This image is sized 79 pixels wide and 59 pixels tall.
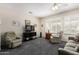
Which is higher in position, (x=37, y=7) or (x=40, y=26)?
(x=37, y=7)

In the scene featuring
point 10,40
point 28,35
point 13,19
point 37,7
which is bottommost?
point 10,40

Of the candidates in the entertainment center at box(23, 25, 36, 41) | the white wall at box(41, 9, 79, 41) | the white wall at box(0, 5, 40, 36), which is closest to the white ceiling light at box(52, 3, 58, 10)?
the white wall at box(41, 9, 79, 41)

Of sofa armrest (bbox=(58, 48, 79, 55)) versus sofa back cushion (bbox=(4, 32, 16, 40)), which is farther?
sofa back cushion (bbox=(4, 32, 16, 40))

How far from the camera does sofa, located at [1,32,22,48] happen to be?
2543 millimetres

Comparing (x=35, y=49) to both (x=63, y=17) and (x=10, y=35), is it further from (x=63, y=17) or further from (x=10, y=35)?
(x=63, y=17)

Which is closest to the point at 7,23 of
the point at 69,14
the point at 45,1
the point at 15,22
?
the point at 15,22

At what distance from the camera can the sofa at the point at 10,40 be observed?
2543 mm

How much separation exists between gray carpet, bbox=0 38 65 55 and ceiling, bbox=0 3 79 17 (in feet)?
2.55

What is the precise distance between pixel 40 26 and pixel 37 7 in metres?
0.50

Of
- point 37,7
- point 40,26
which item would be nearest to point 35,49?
point 40,26

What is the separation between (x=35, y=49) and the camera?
2.63 m

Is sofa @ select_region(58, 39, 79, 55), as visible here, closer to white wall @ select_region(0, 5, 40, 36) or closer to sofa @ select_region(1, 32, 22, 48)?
white wall @ select_region(0, 5, 40, 36)

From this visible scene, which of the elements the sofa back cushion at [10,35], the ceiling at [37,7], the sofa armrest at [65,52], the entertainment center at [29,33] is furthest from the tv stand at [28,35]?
the sofa armrest at [65,52]

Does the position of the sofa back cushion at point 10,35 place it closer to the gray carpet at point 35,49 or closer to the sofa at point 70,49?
the gray carpet at point 35,49
